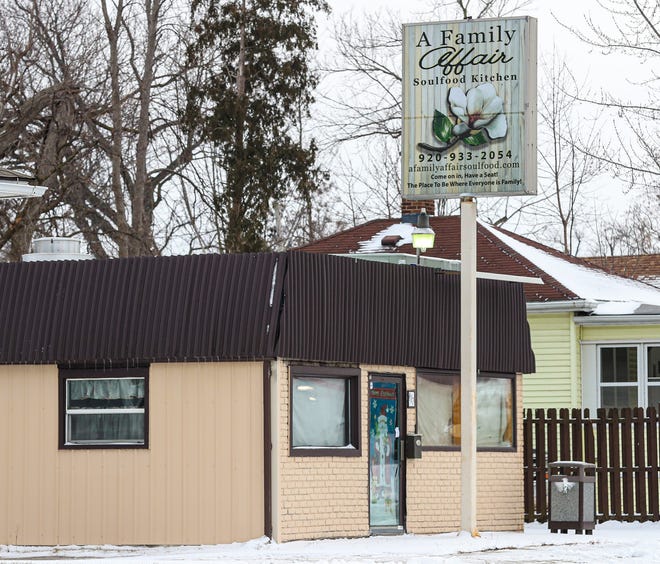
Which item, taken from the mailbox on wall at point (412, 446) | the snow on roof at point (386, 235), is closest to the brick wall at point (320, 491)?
the mailbox on wall at point (412, 446)

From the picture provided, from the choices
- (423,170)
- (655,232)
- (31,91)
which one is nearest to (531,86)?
(423,170)

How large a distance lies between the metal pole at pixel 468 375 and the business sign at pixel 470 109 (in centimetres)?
60

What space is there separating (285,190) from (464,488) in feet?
93.9

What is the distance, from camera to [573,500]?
69.2 ft

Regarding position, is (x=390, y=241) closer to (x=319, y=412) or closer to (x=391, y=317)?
(x=391, y=317)

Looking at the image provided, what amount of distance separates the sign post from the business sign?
13 millimetres

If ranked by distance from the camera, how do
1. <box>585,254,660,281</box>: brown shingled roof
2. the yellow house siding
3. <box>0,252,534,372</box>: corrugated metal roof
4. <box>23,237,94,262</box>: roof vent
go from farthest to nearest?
<box>585,254,660,281</box>: brown shingled roof, the yellow house siding, <box>23,237,94,262</box>: roof vent, <box>0,252,534,372</box>: corrugated metal roof

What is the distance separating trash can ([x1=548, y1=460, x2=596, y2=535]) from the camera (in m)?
21.0

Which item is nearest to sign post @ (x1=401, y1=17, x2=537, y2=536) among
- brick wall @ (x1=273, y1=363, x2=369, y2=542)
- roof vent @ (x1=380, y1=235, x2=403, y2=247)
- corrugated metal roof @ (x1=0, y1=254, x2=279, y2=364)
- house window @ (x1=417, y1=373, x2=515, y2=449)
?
brick wall @ (x1=273, y1=363, x2=369, y2=542)

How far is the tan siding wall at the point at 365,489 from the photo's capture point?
18406 mm

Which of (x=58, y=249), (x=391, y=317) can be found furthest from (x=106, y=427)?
(x=391, y=317)

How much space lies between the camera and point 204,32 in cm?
4672

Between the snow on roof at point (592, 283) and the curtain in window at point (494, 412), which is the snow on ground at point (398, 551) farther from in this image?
the snow on roof at point (592, 283)

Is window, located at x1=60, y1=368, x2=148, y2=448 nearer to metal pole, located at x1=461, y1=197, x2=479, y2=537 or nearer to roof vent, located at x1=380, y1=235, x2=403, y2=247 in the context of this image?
metal pole, located at x1=461, y1=197, x2=479, y2=537
